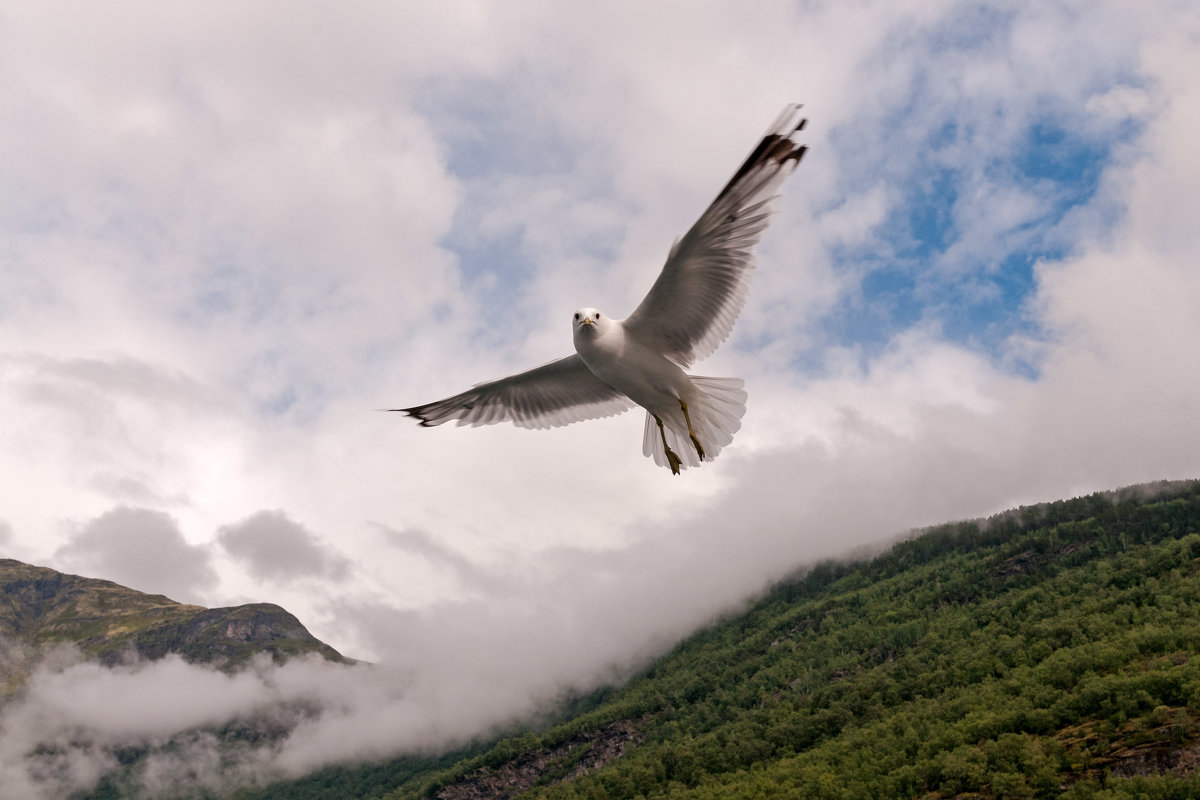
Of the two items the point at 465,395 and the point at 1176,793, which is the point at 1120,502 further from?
the point at 465,395

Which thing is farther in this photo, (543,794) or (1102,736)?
(543,794)

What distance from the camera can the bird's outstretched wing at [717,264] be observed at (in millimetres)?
6605

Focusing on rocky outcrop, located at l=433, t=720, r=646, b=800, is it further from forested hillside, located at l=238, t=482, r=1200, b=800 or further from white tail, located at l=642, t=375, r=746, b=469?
white tail, located at l=642, t=375, r=746, b=469

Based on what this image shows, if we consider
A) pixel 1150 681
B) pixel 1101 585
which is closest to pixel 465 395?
pixel 1150 681

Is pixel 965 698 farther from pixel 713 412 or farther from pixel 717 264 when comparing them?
pixel 717 264

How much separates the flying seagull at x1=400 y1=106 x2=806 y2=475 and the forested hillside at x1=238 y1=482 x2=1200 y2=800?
7338 cm

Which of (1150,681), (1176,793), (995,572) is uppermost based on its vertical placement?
(995,572)

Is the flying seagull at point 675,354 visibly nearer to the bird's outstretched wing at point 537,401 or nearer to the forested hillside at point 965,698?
the bird's outstretched wing at point 537,401

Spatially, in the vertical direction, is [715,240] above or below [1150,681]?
above

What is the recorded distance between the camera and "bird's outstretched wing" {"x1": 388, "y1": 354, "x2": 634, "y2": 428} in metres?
10.2

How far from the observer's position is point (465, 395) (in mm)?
10312

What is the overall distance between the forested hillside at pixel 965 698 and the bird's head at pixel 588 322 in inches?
2964

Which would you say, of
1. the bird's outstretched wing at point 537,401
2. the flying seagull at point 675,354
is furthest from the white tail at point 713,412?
the bird's outstretched wing at point 537,401

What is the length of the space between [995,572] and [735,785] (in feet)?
306
